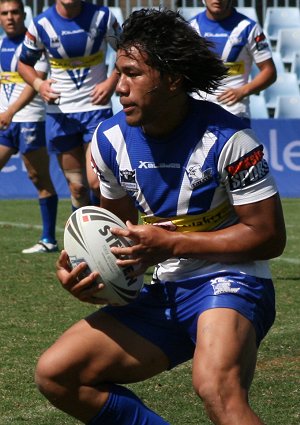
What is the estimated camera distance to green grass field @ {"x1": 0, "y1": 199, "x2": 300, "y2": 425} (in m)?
5.23

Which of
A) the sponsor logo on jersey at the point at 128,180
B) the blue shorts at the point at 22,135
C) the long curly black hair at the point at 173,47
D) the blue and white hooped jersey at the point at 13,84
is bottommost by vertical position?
the blue shorts at the point at 22,135

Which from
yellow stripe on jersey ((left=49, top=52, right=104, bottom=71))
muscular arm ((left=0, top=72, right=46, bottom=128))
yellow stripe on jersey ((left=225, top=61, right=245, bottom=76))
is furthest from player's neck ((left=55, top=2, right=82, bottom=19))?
yellow stripe on jersey ((left=225, top=61, right=245, bottom=76))

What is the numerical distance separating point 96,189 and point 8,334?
2127 mm

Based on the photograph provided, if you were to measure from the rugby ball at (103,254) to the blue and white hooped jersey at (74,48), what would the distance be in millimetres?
5708

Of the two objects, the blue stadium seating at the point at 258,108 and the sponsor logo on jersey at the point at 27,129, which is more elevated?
the sponsor logo on jersey at the point at 27,129

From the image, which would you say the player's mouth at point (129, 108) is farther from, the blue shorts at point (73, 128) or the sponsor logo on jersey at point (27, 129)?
the sponsor logo on jersey at point (27, 129)

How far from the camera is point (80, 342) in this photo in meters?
4.13

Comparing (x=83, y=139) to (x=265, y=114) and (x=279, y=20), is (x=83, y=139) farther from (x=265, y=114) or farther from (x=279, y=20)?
(x=279, y=20)

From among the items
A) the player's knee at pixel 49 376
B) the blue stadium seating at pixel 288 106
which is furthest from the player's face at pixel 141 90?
the blue stadium seating at pixel 288 106

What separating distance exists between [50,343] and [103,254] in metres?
2.54

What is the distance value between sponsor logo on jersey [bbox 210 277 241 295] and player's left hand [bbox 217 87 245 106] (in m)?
5.70

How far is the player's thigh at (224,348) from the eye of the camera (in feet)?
12.6

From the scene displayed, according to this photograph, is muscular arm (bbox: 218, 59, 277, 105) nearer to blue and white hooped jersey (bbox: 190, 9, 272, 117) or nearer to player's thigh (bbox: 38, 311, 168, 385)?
blue and white hooped jersey (bbox: 190, 9, 272, 117)

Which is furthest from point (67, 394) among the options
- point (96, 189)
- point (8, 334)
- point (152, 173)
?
point (96, 189)
